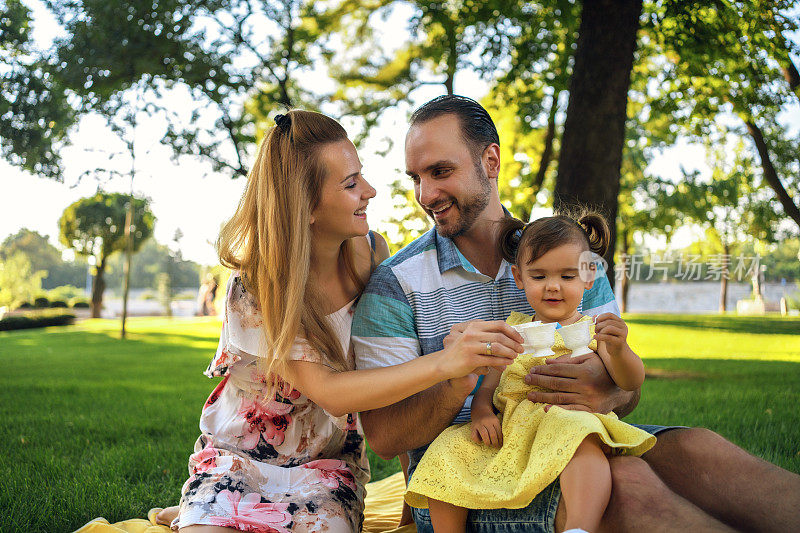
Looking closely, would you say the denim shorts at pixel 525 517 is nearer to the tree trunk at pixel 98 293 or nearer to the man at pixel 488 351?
the man at pixel 488 351

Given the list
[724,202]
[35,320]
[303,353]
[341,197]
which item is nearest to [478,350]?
[303,353]

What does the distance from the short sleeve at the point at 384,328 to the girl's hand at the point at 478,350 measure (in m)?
0.50

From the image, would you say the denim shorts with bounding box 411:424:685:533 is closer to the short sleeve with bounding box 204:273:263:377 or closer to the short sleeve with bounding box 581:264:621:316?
the short sleeve with bounding box 581:264:621:316

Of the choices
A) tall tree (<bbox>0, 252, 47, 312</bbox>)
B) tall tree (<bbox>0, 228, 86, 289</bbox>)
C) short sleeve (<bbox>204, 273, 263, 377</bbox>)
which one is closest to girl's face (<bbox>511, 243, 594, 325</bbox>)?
short sleeve (<bbox>204, 273, 263, 377</bbox>)

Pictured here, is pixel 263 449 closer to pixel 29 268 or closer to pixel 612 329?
pixel 612 329

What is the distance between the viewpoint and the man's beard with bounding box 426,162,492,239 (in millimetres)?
3055

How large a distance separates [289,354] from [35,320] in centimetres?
2678

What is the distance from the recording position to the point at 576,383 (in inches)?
94.5

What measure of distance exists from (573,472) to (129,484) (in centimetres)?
343

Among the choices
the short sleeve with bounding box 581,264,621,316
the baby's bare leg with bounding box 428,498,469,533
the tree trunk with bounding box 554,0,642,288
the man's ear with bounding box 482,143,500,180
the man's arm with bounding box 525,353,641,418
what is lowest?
the baby's bare leg with bounding box 428,498,469,533

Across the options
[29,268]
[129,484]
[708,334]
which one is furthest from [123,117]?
[29,268]

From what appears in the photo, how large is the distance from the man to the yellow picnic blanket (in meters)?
1.04

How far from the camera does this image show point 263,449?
286 cm

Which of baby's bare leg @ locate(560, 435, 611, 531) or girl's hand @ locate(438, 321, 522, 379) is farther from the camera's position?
girl's hand @ locate(438, 321, 522, 379)
